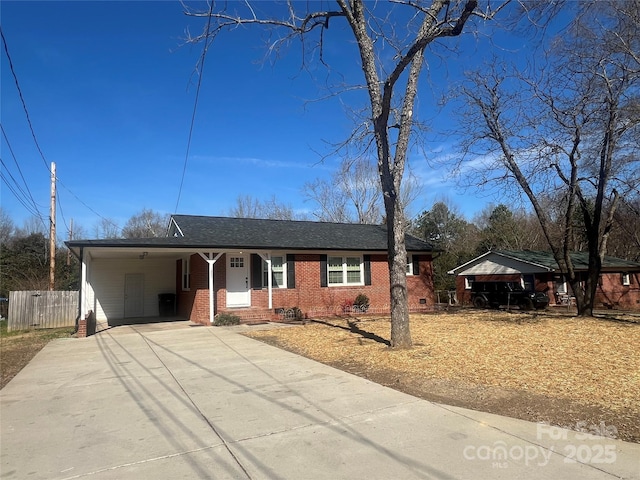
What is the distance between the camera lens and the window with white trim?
1938cm

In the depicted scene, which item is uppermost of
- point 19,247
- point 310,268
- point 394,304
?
point 19,247

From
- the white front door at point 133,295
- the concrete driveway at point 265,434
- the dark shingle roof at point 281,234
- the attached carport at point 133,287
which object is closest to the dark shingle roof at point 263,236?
the dark shingle roof at point 281,234

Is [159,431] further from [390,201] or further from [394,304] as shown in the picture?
[390,201]

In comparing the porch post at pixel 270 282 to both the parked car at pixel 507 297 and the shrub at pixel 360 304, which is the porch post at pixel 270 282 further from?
the parked car at pixel 507 297

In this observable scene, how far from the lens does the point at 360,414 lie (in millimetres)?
5348

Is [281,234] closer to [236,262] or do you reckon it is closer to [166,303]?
[236,262]

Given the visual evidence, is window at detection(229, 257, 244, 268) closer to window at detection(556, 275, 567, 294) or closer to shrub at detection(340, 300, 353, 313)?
shrub at detection(340, 300, 353, 313)

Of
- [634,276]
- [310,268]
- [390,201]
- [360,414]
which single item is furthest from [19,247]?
[634,276]

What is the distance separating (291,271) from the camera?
1881 cm

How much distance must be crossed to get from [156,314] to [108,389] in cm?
1501

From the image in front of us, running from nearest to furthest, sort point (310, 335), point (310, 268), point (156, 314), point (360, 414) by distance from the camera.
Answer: point (360, 414)
point (310, 335)
point (310, 268)
point (156, 314)

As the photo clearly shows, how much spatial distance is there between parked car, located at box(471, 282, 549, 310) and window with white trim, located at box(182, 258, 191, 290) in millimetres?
15898

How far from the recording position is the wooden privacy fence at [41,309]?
1900 centimetres

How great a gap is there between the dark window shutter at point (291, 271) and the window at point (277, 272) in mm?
169
